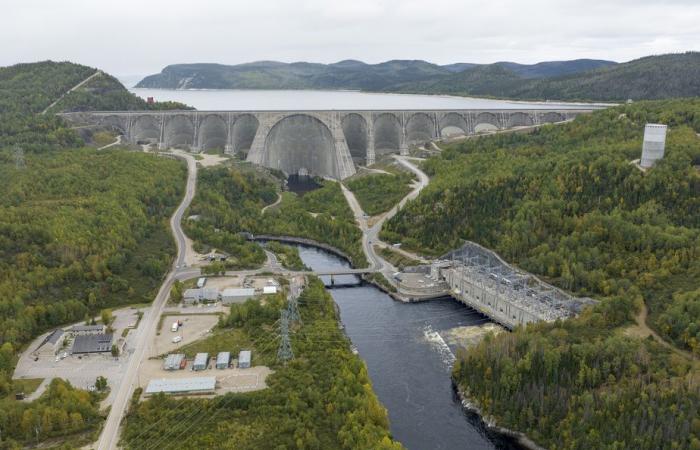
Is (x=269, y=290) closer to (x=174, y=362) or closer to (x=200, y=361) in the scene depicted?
(x=200, y=361)

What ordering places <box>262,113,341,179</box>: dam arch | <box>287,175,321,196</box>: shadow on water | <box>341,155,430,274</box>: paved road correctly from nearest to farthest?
<box>341,155,430,274</box>: paved road < <box>287,175,321,196</box>: shadow on water < <box>262,113,341,179</box>: dam arch

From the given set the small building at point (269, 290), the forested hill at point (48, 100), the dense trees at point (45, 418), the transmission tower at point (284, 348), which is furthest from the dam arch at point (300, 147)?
Result: the dense trees at point (45, 418)

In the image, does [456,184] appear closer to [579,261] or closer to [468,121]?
[579,261]

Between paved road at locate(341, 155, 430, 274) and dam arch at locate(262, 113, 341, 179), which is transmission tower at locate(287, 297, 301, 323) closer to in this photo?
paved road at locate(341, 155, 430, 274)

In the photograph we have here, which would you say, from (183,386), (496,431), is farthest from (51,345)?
(496,431)

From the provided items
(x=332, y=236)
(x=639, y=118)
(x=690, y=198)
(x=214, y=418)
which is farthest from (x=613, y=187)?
(x=214, y=418)

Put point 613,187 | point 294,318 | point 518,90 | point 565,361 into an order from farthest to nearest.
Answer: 1. point 518,90
2. point 613,187
3. point 294,318
4. point 565,361

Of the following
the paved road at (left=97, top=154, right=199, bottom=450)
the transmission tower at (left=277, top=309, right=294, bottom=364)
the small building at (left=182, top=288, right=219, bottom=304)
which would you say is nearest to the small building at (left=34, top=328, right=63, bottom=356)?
the paved road at (left=97, top=154, right=199, bottom=450)
